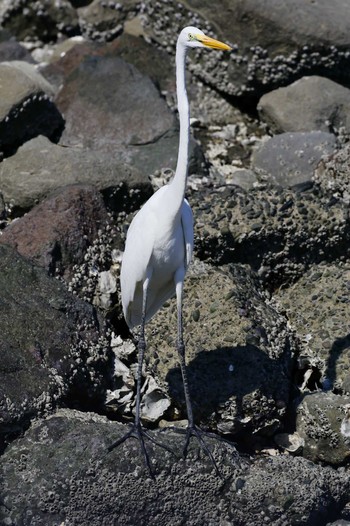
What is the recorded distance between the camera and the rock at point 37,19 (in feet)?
28.3

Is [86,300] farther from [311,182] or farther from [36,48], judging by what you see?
[36,48]

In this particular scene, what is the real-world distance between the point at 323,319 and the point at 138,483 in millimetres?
1716

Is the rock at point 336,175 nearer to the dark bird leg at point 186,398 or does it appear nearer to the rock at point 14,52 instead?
the dark bird leg at point 186,398

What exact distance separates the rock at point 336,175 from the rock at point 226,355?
3.86 feet

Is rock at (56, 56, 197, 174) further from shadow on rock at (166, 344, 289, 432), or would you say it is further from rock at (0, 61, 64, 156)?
shadow on rock at (166, 344, 289, 432)

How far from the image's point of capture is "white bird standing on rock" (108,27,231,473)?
4.67 meters

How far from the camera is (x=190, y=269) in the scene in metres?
5.50

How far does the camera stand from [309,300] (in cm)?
575

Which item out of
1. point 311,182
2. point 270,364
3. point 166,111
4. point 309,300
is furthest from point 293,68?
point 270,364

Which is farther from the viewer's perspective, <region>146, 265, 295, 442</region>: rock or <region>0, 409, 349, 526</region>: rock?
<region>146, 265, 295, 442</region>: rock

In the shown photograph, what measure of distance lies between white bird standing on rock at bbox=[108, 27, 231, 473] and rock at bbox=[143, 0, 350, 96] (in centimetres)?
309

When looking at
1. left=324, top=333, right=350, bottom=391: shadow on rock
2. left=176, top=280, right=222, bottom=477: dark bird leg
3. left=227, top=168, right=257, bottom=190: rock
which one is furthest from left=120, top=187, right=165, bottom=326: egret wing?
left=227, top=168, right=257, bottom=190: rock

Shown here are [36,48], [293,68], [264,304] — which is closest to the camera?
[264,304]

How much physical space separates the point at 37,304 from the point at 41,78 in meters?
2.88
